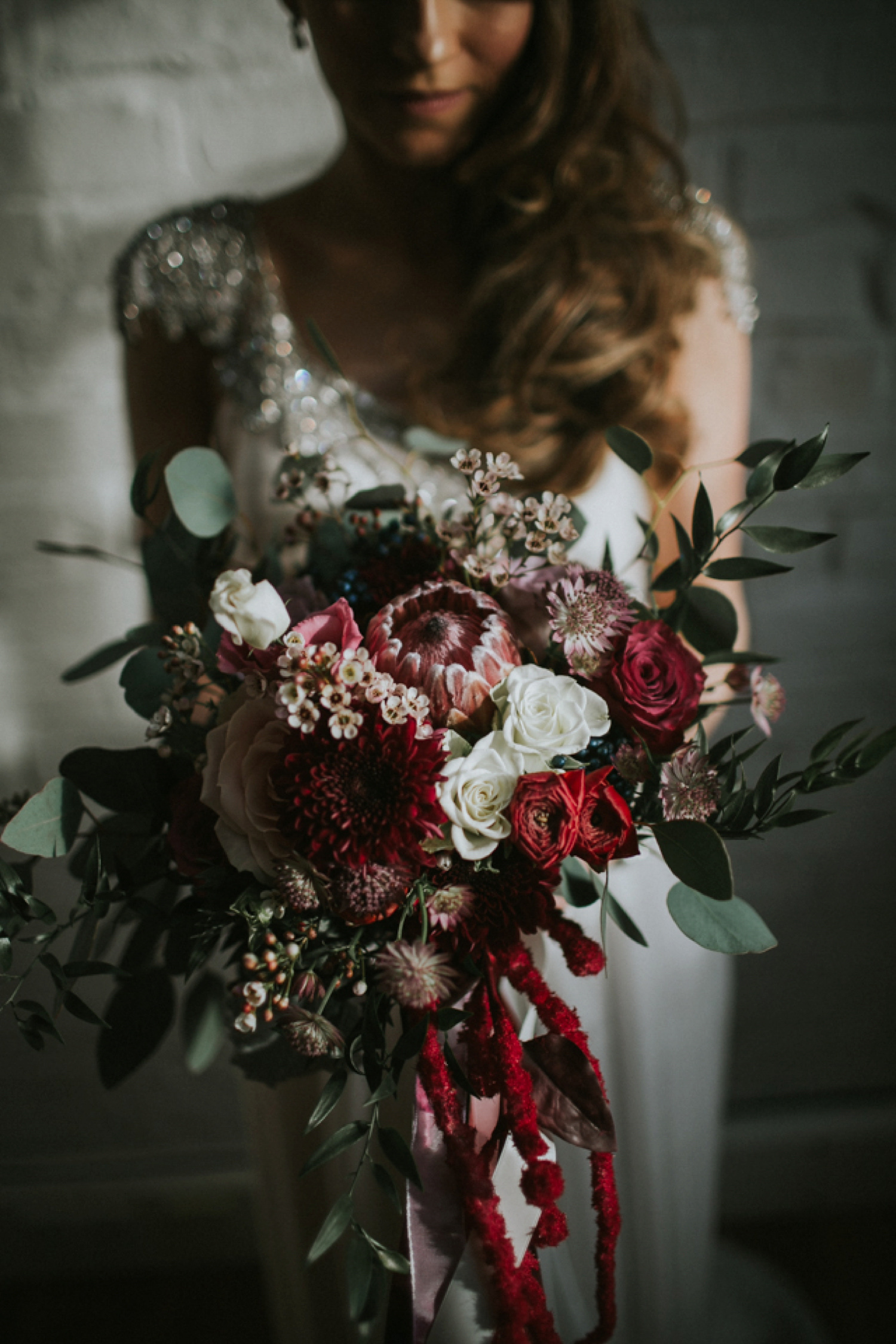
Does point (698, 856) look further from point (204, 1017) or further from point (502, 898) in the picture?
point (204, 1017)

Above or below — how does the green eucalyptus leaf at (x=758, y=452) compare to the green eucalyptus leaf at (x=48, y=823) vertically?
above

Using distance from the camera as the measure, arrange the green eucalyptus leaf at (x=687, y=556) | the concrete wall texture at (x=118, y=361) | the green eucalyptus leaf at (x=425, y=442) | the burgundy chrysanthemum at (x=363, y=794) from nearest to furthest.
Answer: the burgundy chrysanthemum at (x=363, y=794)
the green eucalyptus leaf at (x=687, y=556)
the green eucalyptus leaf at (x=425, y=442)
the concrete wall texture at (x=118, y=361)

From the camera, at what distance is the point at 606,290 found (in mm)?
802

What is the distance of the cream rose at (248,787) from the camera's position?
0.38m

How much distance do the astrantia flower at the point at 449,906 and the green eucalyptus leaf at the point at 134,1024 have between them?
0.22 m

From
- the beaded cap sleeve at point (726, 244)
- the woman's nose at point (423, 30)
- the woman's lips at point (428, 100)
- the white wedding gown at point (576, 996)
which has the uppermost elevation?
the woman's nose at point (423, 30)

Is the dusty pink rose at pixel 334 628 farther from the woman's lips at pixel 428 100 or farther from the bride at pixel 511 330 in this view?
the woman's lips at pixel 428 100

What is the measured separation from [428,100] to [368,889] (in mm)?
686

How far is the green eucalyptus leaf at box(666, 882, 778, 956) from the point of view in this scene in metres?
0.41

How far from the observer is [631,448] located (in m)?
0.48

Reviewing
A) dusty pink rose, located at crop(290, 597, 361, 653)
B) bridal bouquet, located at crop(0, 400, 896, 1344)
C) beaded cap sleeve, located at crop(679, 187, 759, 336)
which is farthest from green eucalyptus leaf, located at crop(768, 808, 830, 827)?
beaded cap sleeve, located at crop(679, 187, 759, 336)

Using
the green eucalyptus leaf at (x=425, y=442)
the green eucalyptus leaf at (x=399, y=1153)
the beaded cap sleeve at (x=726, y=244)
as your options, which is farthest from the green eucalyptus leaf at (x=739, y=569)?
the beaded cap sleeve at (x=726, y=244)

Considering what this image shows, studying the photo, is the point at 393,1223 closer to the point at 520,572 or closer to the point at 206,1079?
the point at 520,572

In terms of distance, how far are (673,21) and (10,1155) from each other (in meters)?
1.18
